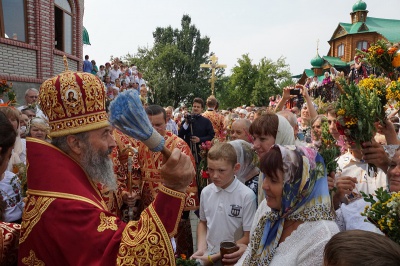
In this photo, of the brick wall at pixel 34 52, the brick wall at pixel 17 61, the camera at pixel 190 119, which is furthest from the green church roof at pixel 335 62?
the camera at pixel 190 119

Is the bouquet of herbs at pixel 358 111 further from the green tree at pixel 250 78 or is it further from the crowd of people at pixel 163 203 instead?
the green tree at pixel 250 78

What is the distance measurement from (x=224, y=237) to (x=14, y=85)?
33.8 ft

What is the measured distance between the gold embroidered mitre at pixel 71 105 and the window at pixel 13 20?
10.5 meters

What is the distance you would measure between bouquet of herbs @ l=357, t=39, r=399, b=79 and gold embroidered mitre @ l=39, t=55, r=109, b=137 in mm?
2280

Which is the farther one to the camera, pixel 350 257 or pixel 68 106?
pixel 68 106

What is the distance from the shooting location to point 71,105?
212 centimetres

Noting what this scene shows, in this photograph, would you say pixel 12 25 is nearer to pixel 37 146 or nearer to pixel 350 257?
pixel 37 146

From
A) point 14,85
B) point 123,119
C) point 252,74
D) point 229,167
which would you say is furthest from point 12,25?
point 252,74

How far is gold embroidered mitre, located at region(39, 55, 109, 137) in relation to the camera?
2111mm

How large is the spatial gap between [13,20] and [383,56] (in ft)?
38.3

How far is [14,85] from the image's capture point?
37.0ft

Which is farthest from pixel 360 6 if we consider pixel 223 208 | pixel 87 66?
pixel 223 208

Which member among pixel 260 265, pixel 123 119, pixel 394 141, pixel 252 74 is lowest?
pixel 260 265

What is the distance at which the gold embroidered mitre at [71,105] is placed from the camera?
2111 mm
